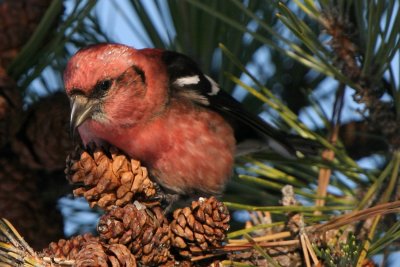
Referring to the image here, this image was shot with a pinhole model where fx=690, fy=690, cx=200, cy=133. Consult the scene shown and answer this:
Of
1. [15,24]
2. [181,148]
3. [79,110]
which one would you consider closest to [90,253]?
[79,110]

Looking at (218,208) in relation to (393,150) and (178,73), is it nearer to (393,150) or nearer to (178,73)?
(393,150)

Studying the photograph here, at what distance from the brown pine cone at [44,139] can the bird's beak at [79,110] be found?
0.31 feet

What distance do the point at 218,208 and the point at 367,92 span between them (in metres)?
0.57

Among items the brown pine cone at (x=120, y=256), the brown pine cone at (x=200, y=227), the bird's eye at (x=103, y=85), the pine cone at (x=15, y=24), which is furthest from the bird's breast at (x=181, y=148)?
the brown pine cone at (x=120, y=256)

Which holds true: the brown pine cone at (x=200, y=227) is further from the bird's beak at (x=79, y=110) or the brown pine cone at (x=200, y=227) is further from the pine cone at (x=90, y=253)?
the bird's beak at (x=79, y=110)

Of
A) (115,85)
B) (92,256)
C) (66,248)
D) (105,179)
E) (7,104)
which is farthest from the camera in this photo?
(115,85)

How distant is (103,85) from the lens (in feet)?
7.29

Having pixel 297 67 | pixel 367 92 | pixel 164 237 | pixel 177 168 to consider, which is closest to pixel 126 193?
pixel 164 237

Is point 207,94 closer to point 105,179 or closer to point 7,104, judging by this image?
point 7,104

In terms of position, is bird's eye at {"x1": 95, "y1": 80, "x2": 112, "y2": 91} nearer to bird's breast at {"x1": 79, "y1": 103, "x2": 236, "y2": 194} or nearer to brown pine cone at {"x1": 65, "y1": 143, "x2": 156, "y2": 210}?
bird's breast at {"x1": 79, "y1": 103, "x2": 236, "y2": 194}

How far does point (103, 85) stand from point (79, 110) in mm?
168

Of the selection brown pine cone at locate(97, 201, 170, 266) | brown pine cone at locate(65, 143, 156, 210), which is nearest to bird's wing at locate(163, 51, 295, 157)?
brown pine cone at locate(65, 143, 156, 210)

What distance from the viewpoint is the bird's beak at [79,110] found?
203cm

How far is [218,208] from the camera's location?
1614 millimetres
